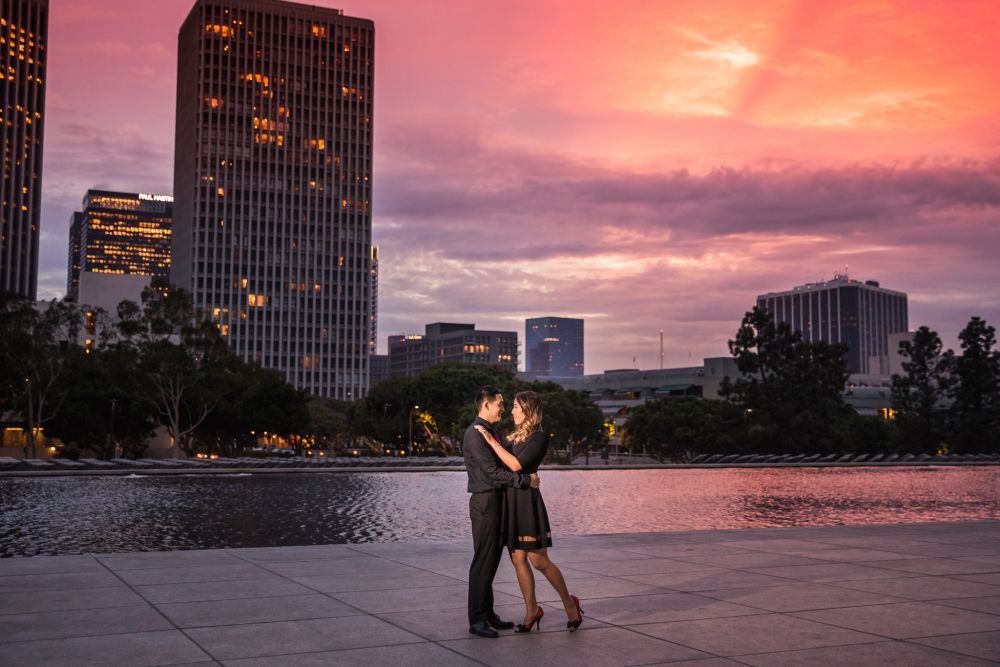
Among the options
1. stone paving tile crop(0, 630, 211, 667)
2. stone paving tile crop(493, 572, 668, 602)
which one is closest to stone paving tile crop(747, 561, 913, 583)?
stone paving tile crop(493, 572, 668, 602)

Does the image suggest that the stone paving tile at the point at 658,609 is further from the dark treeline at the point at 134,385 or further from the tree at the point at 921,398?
the tree at the point at 921,398

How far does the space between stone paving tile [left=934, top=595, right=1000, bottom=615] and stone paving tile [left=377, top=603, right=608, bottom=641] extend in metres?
3.59

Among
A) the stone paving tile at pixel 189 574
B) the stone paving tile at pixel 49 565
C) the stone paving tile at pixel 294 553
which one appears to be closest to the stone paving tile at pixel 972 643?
the stone paving tile at pixel 189 574

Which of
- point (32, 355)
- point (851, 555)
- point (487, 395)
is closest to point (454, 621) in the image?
point (487, 395)

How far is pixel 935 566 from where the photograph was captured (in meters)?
11.8

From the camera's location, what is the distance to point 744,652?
7.15m

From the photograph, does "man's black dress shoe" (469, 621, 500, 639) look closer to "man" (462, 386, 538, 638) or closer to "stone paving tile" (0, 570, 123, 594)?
"man" (462, 386, 538, 638)

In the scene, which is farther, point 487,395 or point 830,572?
point 830,572

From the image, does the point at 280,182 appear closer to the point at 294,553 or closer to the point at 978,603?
the point at 294,553

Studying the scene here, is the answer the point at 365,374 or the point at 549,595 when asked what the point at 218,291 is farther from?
the point at 549,595

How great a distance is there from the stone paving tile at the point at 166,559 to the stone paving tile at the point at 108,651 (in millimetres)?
3912

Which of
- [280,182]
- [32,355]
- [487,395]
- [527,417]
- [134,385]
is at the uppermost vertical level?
[280,182]

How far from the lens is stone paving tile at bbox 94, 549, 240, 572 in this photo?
37.8 ft

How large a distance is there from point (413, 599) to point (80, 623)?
3.03m
